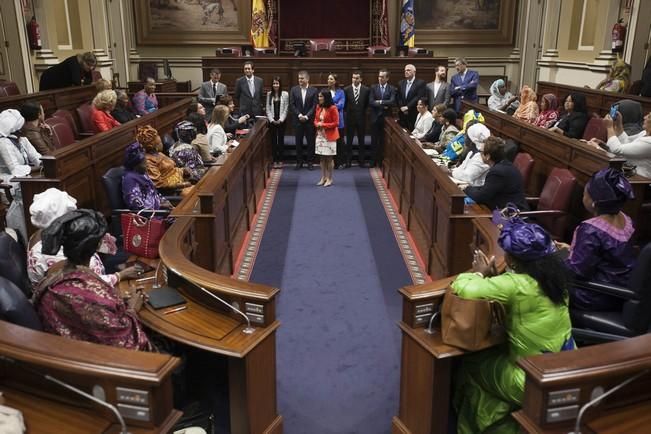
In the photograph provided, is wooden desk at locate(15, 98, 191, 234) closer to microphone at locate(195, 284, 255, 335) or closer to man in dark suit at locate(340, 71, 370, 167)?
microphone at locate(195, 284, 255, 335)

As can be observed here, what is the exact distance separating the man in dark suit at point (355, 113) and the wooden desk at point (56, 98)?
3999mm

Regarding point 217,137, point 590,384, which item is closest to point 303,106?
point 217,137

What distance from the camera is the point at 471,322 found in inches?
89.7

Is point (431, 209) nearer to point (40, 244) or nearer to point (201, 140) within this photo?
point (201, 140)

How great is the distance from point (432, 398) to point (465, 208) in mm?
2190

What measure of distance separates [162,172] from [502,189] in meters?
2.78

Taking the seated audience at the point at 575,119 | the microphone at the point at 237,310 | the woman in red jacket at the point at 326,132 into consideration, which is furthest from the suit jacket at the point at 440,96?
the microphone at the point at 237,310

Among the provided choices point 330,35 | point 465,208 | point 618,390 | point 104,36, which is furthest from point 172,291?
point 330,35

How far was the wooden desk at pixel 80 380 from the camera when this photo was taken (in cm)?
178

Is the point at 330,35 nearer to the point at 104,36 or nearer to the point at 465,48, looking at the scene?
the point at 465,48

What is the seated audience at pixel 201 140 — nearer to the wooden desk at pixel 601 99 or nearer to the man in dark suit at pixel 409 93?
the man in dark suit at pixel 409 93

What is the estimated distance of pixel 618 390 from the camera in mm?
1894

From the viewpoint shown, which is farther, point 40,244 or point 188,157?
point 188,157

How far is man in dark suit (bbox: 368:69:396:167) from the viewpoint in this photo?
28.6ft
